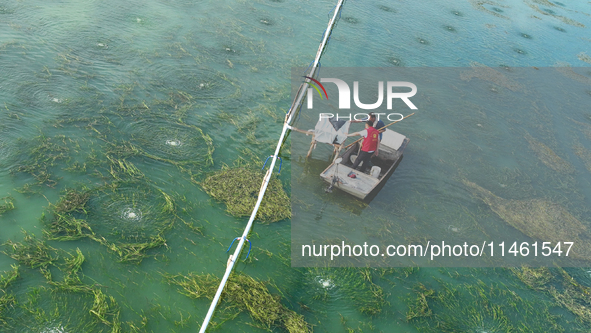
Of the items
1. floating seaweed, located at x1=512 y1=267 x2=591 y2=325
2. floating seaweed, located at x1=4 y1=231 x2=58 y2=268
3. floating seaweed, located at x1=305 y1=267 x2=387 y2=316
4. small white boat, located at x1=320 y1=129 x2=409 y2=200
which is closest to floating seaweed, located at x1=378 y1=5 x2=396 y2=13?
small white boat, located at x1=320 y1=129 x2=409 y2=200

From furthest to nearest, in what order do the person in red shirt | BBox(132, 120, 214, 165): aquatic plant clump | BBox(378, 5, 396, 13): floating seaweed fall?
BBox(378, 5, 396, 13): floating seaweed → the person in red shirt → BBox(132, 120, 214, 165): aquatic plant clump

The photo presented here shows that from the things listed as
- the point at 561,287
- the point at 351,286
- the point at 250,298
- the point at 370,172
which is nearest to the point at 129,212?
the point at 250,298

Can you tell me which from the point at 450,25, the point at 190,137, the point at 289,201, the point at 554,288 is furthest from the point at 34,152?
the point at 450,25

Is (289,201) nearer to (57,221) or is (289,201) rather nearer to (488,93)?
(57,221)

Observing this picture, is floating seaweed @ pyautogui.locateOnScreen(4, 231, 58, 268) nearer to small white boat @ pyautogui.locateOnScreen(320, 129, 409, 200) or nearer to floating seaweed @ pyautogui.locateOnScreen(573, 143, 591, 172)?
small white boat @ pyautogui.locateOnScreen(320, 129, 409, 200)

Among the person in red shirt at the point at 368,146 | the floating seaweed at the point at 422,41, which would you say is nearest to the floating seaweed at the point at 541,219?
the person in red shirt at the point at 368,146

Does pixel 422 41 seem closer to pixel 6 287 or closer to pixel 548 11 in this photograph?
pixel 548 11
